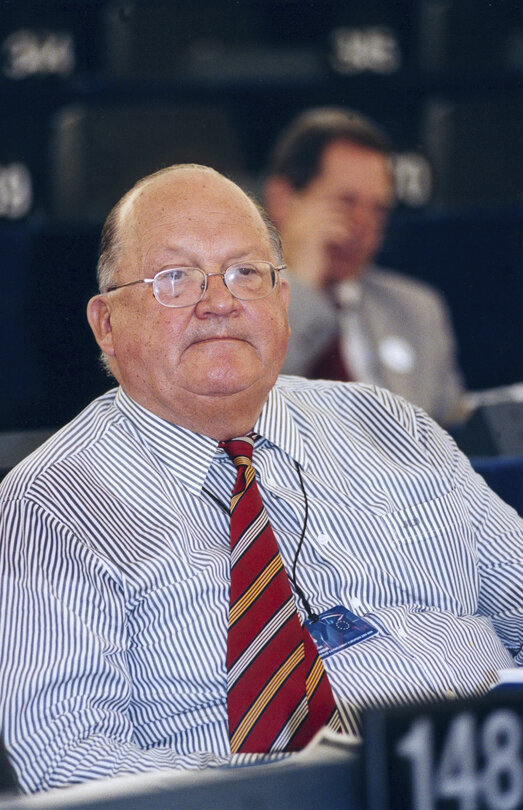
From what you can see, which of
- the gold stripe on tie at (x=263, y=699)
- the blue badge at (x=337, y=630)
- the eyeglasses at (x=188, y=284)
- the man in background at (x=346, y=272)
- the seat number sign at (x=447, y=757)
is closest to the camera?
the seat number sign at (x=447, y=757)

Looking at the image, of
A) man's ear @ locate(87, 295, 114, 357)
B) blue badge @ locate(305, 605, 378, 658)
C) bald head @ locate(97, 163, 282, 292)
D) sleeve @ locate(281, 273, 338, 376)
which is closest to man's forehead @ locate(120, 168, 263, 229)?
bald head @ locate(97, 163, 282, 292)

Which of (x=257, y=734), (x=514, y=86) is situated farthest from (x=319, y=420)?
(x=514, y=86)

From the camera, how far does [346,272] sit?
3.33 meters

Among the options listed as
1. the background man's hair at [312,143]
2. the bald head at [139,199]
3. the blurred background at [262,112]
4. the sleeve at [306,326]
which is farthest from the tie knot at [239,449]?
the background man's hair at [312,143]

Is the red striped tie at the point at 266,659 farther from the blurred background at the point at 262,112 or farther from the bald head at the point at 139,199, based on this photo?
the blurred background at the point at 262,112

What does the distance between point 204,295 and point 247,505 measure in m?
0.30

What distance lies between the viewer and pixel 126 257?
1578 mm

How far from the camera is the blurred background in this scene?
3.59 meters

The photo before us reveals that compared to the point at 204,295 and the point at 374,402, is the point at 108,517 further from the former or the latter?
the point at 374,402

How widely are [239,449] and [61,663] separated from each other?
42cm

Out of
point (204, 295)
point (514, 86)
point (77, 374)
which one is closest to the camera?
point (204, 295)

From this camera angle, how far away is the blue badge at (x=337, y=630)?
1.43 meters

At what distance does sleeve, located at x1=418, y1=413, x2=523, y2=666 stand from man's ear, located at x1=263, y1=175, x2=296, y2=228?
170 cm

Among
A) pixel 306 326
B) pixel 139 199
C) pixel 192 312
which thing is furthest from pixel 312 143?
pixel 192 312
